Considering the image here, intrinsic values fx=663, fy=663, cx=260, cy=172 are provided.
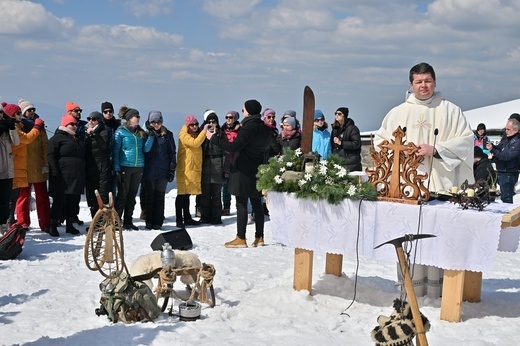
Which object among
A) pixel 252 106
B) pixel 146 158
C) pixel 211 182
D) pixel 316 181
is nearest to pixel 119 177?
pixel 146 158

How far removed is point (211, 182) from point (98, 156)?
206 centimetres

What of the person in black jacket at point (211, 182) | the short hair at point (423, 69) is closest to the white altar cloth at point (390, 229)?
the short hair at point (423, 69)

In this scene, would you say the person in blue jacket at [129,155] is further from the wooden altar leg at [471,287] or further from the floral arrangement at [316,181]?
the wooden altar leg at [471,287]

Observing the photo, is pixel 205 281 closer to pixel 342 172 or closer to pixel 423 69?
pixel 342 172

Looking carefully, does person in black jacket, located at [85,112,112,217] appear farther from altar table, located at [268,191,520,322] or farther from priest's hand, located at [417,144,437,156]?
priest's hand, located at [417,144,437,156]

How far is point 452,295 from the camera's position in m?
5.75

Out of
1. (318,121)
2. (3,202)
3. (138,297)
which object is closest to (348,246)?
(138,297)

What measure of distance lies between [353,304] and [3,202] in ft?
16.5

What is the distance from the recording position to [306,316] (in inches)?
239

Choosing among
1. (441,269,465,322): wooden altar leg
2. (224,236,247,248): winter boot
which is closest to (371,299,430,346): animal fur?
(441,269,465,322): wooden altar leg

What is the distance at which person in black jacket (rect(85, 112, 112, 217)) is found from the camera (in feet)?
32.7

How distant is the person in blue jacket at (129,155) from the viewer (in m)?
10.2

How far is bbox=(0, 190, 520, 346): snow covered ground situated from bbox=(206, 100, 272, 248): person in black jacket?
32.6 inches

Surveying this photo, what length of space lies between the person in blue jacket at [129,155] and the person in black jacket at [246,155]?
1513 millimetres
